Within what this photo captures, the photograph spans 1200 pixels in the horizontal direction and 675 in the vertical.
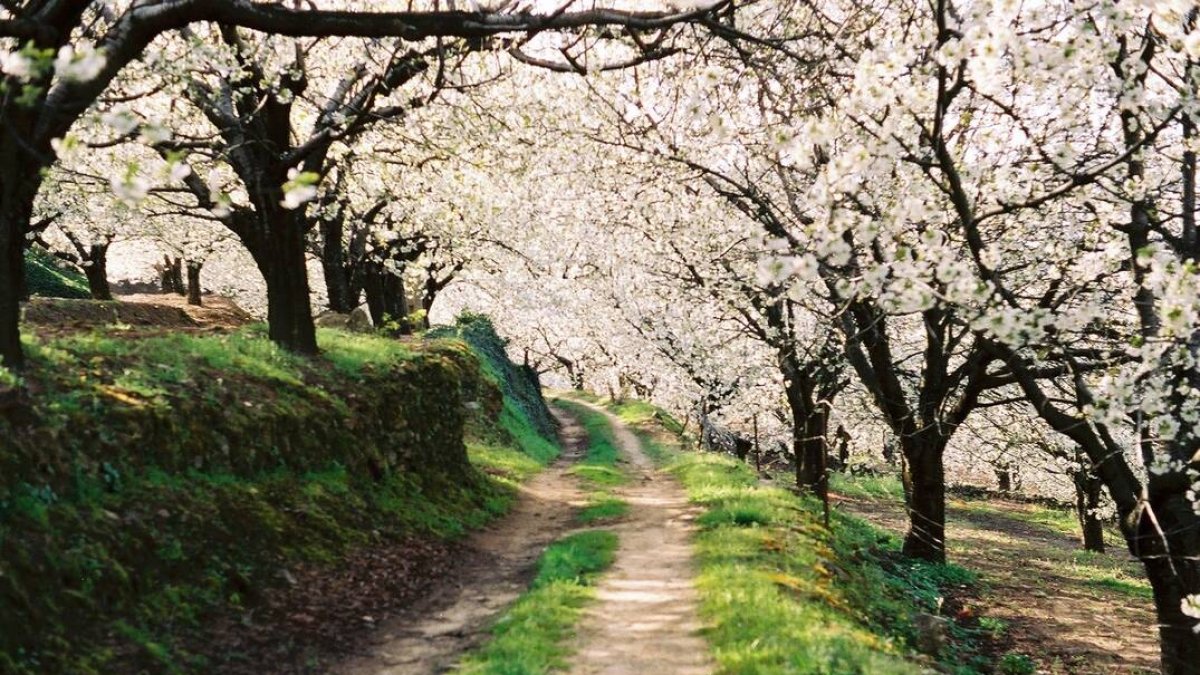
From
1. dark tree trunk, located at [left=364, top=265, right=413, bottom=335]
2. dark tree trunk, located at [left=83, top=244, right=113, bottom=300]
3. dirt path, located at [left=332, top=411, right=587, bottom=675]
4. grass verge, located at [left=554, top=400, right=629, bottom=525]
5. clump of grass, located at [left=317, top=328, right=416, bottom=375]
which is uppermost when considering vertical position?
dark tree trunk, located at [left=83, top=244, right=113, bottom=300]

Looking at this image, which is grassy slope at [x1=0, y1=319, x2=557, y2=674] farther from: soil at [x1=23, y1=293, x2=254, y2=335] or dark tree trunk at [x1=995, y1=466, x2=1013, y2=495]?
dark tree trunk at [x1=995, y1=466, x2=1013, y2=495]

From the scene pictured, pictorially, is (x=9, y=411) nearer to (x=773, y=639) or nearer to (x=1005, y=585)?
(x=773, y=639)

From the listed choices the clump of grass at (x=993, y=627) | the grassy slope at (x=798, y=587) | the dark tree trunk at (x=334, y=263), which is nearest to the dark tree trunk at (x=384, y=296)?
the dark tree trunk at (x=334, y=263)

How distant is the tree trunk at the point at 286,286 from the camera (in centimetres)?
1412

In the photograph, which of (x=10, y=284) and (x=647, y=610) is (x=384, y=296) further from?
(x=647, y=610)

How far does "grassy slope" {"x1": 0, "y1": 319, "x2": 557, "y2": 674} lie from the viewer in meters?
7.07

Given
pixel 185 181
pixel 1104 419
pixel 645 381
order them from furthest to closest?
1. pixel 645 381
2. pixel 185 181
3. pixel 1104 419

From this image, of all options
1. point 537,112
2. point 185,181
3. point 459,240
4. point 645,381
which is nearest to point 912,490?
point 537,112

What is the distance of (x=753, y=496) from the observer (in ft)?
54.4

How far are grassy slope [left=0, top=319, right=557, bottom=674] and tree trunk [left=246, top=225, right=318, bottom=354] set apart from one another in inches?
18.1

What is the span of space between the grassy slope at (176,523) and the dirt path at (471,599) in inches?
43.0

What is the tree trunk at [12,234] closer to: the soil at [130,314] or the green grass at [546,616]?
the green grass at [546,616]

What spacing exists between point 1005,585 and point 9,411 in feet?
65.6

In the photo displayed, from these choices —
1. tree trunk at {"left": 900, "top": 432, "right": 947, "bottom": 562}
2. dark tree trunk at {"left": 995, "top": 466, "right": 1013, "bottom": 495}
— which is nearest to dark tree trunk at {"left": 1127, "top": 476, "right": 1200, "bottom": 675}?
tree trunk at {"left": 900, "top": 432, "right": 947, "bottom": 562}
